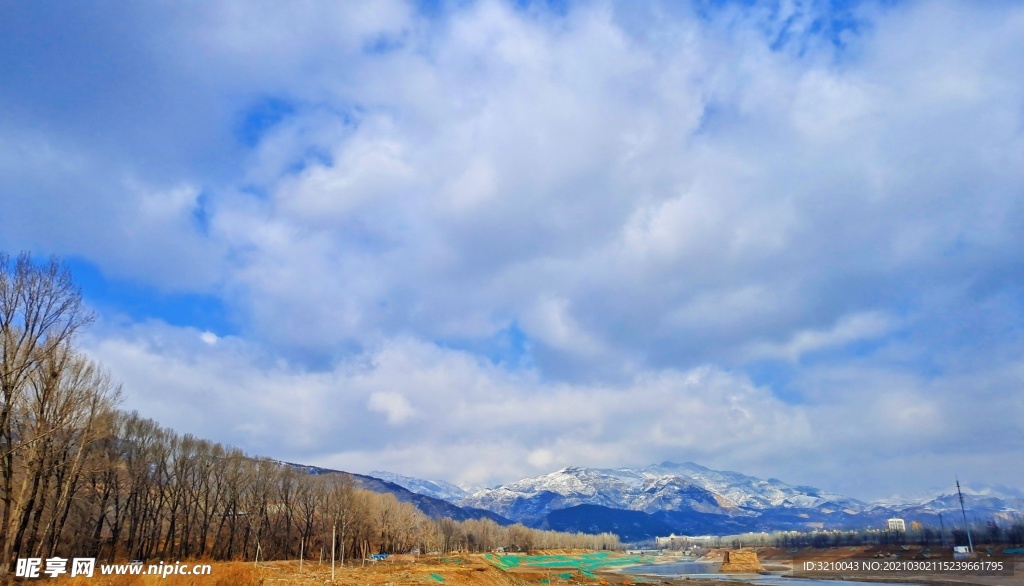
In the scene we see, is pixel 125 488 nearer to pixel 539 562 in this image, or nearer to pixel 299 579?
pixel 299 579

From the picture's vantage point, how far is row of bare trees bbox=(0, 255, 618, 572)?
31672 mm

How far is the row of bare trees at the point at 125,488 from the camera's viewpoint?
104ft

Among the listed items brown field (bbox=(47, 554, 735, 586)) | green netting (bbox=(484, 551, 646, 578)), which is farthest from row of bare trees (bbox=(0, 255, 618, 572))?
green netting (bbox=(484, 551, 646, 578))

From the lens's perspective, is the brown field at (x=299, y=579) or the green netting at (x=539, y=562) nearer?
the brown field at (x=299, y=579)

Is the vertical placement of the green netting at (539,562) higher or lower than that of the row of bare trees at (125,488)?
lower

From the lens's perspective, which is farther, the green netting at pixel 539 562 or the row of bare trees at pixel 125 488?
the green netting at pixel 539 562

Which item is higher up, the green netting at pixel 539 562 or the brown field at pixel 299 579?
the brown field at pixel 299 579

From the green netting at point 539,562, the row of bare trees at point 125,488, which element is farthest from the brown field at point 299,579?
the green netting at point 539,562

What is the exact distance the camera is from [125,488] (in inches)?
2650

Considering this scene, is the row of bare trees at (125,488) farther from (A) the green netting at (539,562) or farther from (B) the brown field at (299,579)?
(A) the green netting at (539,562)

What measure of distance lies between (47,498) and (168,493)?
38.6 metres

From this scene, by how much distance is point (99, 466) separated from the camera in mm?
49906

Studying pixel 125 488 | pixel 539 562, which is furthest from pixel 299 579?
pixel 539 562

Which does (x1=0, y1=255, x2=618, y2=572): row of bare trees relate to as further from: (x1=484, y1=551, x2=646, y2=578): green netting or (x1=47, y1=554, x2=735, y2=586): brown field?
(x1=484, y1=551, x2=646, y2=578): green netting
